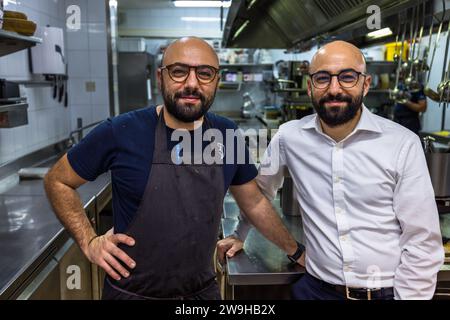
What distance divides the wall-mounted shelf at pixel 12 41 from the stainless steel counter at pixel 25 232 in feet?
2.36

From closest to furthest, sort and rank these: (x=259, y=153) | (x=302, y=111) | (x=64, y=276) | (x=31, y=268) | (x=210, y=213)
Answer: (x=210, y=213), (x=31, y=268), (x=64, y=276), (x=259, y=153), (x=302, y=111)

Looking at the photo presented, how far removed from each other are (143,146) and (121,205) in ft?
0.60

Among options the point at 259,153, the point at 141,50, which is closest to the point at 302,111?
the point at 259,153

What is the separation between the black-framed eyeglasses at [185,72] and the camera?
1.18m

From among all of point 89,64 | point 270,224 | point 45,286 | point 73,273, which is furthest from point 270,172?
point 89,64

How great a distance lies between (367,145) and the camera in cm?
122

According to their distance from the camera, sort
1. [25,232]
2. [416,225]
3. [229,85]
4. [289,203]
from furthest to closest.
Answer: [229,85] → [289,203] → [25,232] → [416,225]

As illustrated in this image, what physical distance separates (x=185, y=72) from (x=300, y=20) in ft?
6.55

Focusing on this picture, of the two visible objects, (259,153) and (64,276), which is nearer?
(64,276)

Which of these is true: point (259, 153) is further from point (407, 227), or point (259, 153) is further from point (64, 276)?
point (407, 227)

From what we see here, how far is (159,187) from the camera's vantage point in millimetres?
1219

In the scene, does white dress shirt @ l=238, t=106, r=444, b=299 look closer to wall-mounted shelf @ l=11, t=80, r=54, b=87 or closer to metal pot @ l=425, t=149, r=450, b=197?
metal pot @ l=425, t=149, r=450, b=197

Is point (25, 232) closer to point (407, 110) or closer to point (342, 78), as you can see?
point (342, 78)

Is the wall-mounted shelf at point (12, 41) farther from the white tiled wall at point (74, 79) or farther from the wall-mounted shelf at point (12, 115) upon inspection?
the white tiled wall at point (74, 79)
